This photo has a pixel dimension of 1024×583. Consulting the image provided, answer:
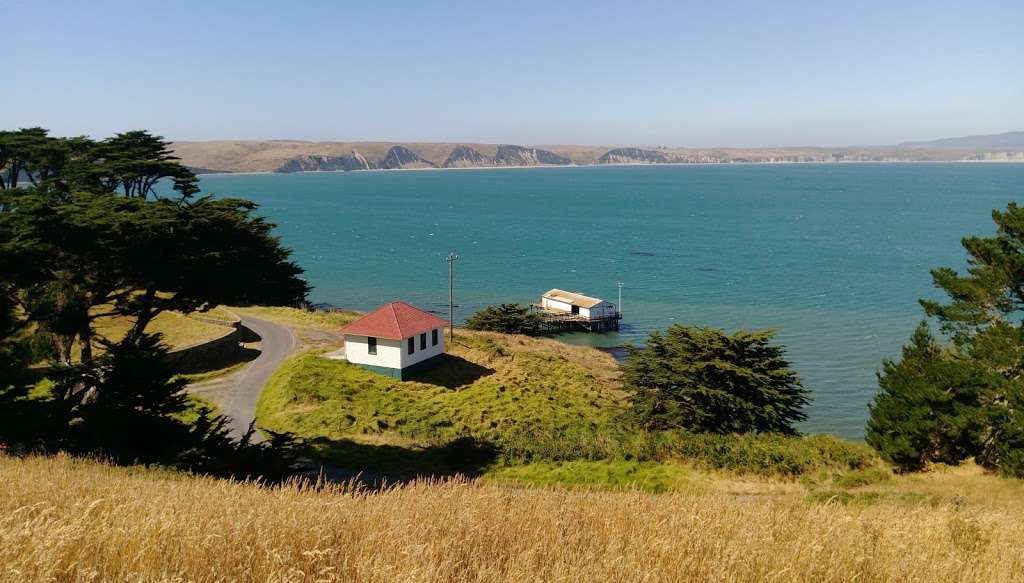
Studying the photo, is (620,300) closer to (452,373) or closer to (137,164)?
(452,373)

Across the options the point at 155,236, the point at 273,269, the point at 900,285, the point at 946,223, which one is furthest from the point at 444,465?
the point at 946,223

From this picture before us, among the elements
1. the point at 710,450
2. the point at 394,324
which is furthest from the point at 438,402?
the point at 710,450

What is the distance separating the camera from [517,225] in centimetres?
13650

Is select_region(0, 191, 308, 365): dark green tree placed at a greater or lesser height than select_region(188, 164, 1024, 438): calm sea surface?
greater

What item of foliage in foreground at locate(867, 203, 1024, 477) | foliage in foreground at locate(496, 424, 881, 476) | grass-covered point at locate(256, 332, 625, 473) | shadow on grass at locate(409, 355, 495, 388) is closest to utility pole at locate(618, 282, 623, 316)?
grass-covered point at locate(256, 332, 625, 473)

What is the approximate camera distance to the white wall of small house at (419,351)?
33.4 meters

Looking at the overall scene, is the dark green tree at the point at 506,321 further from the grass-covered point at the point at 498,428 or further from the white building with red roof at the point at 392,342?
the white building with red roof at the point at 392,342

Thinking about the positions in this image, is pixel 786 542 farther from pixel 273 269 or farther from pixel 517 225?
pixel 517 225

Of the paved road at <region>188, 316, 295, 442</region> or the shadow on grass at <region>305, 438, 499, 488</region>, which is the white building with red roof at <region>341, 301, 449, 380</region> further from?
the shadow on grass at <region>305, 438, 499, 488</region>

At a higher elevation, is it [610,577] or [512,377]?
[610,577]

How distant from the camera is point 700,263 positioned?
89.7 meters

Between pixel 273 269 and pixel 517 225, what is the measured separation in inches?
3285

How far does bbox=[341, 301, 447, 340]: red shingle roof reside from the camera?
33.3m

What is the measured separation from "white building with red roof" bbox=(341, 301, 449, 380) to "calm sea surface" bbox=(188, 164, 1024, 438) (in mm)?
22638
